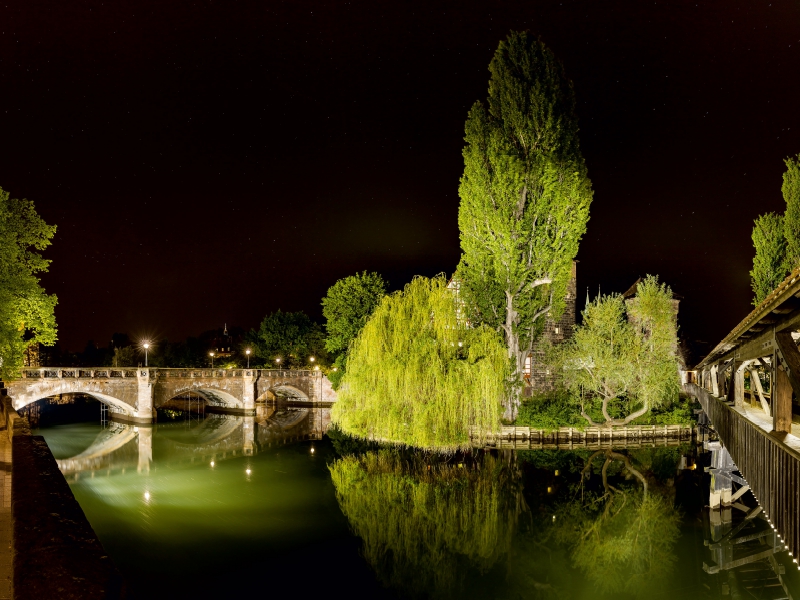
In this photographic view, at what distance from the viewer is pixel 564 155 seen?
25609 millimetres

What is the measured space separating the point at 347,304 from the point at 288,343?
1582 centimetres

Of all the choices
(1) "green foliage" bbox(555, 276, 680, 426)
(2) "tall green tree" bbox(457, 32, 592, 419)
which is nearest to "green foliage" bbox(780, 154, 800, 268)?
(1) "green foliage" bbox(555, 276, 680, 426)

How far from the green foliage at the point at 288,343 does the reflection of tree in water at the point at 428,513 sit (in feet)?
107

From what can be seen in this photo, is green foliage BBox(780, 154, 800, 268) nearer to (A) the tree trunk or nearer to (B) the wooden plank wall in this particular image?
(A) the tree trunk

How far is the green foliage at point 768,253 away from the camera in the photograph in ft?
77.4

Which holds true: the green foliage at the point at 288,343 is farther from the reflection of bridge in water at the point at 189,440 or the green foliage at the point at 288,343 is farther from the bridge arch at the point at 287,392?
the reflection of bridge in water at the point at 189,440

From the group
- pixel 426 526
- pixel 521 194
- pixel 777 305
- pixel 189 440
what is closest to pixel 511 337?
pixel 521 194

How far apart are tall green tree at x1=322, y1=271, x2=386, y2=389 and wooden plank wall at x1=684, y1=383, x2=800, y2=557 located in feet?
104

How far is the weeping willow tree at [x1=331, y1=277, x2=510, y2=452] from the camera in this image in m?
21.3

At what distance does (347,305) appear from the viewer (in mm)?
41625

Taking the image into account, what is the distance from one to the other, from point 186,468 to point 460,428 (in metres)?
Result: 9.90

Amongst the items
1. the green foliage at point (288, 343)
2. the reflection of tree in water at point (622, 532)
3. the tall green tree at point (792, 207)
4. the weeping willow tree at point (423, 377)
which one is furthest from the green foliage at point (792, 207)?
the green foliage at point (288, 343)

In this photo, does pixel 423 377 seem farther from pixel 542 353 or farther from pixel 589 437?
pixel 542 353

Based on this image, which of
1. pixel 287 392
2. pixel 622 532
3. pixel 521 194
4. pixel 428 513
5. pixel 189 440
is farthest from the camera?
Result: pixel 287 392
